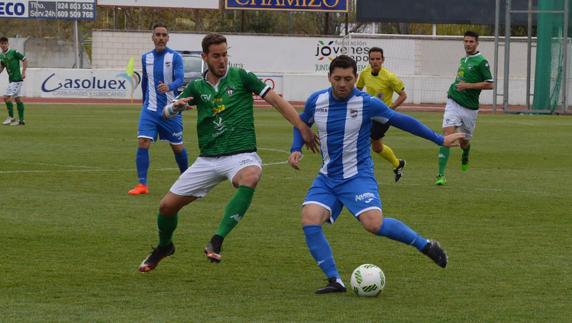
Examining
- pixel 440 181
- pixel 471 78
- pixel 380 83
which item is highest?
pixel 471 78

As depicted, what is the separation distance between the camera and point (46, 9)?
57.0 metres

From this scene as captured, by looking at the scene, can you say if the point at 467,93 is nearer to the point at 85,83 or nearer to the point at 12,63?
the point at 12,63

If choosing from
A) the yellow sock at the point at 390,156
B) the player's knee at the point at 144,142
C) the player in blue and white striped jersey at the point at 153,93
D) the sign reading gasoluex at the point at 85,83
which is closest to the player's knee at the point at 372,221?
the player in blue and white striped jersey at the point at 153,93

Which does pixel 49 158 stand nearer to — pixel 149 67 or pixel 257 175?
pixel 149 67

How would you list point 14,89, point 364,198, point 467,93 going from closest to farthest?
1. point 364,198
2. point 467,93
3. point 14,89

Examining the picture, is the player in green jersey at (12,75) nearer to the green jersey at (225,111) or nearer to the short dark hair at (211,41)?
the green jersey at (225,111)

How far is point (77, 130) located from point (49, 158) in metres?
8.64

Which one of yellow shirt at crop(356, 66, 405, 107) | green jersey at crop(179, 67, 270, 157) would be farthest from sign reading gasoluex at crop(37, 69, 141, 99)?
green jersey at crop(179, 67, 270, 157)

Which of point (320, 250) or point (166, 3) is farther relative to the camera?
point (166, 3)

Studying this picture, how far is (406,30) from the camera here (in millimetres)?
78562

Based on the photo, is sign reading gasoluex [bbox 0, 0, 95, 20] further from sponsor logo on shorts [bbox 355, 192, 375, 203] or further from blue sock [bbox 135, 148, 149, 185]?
sponsor logo on shorts [bbox 355, 192, 375, 203]

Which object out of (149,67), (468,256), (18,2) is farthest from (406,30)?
(468,256)

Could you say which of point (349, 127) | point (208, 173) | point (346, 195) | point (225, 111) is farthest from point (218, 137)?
point (346, 195)

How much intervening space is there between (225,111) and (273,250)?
1538 millimetres
